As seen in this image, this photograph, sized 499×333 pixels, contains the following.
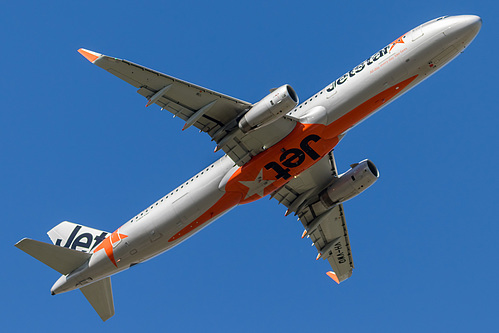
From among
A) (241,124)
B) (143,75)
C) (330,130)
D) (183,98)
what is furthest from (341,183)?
(143,75)

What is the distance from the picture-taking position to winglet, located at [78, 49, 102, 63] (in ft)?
118

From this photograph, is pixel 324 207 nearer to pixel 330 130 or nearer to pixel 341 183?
pixel 341 183

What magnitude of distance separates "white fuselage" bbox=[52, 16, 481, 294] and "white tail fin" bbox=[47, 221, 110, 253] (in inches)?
118

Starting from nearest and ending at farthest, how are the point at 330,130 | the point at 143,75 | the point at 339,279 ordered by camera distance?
the point at 143,75 → the point at 330,130 → the point at 339,279

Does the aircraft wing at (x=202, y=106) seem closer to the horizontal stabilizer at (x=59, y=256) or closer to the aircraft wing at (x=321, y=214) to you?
the aircraft wing at (x=321, y=214)

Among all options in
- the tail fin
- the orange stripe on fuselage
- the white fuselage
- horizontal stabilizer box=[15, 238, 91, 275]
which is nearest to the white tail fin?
horizontal stabilizer box=[15, 238, 91, 275]

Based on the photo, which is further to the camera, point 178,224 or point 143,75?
point 178,224

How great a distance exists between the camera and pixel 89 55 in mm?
36312

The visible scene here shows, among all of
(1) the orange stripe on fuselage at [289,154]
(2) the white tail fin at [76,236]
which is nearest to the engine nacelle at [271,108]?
(1) the orange stripe on fuselage at [289,154]

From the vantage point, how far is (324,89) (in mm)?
40750

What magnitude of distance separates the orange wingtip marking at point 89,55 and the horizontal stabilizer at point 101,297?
17895 mm

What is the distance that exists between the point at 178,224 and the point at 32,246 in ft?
33.1

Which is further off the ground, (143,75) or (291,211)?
(143,75)

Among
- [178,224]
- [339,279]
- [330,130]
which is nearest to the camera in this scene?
[330,130]
